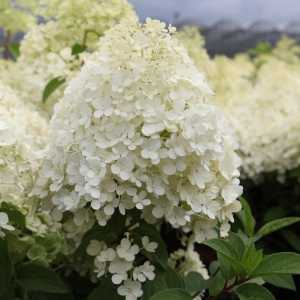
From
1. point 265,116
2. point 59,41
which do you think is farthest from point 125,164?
point 265,116

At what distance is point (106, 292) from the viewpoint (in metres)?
1.07

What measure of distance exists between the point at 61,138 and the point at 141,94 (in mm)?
151

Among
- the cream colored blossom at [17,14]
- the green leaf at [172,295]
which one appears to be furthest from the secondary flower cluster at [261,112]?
the green leaf at [172,295]

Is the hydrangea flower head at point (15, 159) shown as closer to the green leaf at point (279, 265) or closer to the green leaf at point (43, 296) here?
the green leaf at point (43, 296)

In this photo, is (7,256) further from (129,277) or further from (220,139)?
(220,139)

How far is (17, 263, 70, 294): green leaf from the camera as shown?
1027 mm

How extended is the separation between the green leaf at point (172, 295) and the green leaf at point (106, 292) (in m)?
0.12

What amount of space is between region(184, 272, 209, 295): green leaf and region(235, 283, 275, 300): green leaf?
0.38 feet

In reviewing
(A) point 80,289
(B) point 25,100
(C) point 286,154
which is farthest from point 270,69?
(A) point 80,289

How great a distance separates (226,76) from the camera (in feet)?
9.16

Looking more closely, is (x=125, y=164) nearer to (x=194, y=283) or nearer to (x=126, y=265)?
(x=126, y=265)

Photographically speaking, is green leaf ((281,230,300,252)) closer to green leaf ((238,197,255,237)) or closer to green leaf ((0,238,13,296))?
green leaf ((238,197,255,237))

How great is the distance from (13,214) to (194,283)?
342mm

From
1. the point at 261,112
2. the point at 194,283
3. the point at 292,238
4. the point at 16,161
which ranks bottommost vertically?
the point at 292,238
